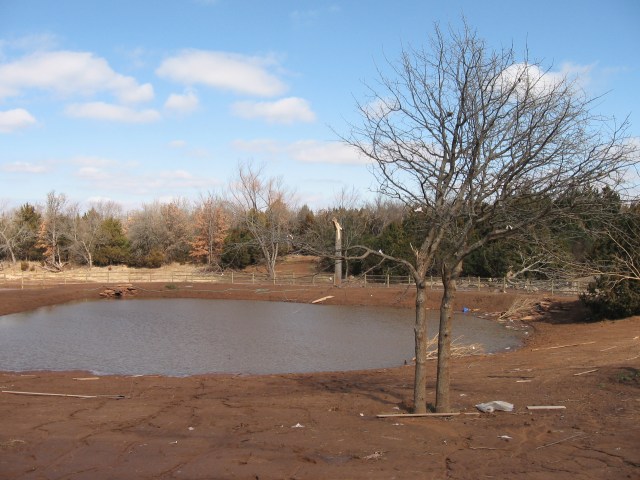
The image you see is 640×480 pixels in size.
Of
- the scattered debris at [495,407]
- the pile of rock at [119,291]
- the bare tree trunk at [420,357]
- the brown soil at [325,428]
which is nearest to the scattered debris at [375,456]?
the brown soil at [325,428]

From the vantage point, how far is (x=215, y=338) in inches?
962

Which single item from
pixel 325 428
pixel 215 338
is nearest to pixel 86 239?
pixel 215 338

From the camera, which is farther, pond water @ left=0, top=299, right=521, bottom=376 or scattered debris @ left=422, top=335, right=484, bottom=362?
scattered debris @ left=422, top=335, right=484, bottom=362

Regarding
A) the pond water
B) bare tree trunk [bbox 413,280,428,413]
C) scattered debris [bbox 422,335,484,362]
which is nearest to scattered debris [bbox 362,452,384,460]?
bare tree trunk [bbox 413,280,428,413]

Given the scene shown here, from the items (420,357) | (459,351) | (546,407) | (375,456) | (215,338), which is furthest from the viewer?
(215,338)

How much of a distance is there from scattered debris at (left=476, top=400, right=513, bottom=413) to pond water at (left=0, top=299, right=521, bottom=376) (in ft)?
30.6

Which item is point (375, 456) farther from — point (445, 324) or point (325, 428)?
point (445, 324)

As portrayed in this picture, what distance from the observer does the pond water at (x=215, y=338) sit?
19.0m

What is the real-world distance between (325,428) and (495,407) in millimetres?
2772

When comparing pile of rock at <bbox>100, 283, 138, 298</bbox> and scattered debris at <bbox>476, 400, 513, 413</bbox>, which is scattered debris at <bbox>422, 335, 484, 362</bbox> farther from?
pile of rock at <bbox>100, 283, 138, 298</bbox>

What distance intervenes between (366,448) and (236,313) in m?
27.1

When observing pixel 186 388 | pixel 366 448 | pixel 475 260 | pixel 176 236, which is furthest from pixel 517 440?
pixel 176 236

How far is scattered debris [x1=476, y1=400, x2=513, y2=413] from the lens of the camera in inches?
356

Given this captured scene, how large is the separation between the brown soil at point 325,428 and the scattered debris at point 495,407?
180mm
